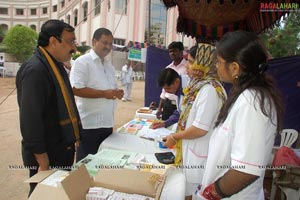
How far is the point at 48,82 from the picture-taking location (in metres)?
1.46

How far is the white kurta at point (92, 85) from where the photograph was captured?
7.40 feet

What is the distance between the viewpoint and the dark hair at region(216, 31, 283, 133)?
105cm

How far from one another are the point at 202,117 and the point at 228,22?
1.55m

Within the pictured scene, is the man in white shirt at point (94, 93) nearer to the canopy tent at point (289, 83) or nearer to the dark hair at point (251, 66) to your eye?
the dark hair at point (251, 66)

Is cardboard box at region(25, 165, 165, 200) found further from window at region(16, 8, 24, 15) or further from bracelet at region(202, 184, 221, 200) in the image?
window at region(16, 8, 24, 15)

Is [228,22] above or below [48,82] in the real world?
above

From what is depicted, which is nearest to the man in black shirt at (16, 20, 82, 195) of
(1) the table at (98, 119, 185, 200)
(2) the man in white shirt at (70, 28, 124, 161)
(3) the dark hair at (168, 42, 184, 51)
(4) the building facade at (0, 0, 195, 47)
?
(1) the table at (98, 119, 185, 200)

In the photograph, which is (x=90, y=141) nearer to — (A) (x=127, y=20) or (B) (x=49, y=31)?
(B) (x=49, y=31)

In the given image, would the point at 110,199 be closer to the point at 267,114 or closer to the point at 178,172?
the point at 178,172

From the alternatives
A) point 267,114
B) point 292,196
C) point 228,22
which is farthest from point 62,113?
point 292,196

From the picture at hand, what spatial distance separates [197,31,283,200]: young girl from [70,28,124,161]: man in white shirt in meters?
1.33

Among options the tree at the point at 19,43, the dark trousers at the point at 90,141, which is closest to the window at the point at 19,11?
the tree at the point at 19,43

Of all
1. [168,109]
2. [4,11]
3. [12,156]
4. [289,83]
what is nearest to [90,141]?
[168,109]

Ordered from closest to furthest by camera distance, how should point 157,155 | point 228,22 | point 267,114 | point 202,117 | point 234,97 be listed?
1. point 267,114
2. point 234,97
3. point 202,117
4. point 157,155
5. point 228,22
